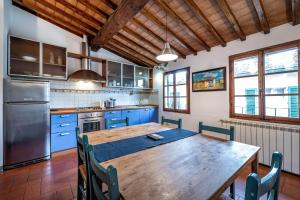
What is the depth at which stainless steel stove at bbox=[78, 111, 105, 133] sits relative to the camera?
339 cm

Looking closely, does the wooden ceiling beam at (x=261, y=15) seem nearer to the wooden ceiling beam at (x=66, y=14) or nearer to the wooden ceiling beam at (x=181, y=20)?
the wooden ceiling beam at (x=181, y=20)

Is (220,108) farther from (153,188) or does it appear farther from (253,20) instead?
(153,188)

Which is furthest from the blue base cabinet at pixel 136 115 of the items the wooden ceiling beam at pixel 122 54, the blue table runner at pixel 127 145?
the blue table runner at pixel 127 145

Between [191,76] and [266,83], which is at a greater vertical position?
[191,76]

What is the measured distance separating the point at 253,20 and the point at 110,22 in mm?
2475

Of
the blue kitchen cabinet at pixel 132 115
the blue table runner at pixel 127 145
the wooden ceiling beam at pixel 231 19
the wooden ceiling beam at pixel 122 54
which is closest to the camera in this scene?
the blue table runner at pixel 127 145

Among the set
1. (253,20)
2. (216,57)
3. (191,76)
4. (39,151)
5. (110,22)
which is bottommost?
(39,151)

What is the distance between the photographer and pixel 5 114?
240 centimetres

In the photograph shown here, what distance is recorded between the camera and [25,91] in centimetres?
255

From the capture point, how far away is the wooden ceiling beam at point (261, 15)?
207cm

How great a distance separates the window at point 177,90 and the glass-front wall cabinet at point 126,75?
76 centimetres

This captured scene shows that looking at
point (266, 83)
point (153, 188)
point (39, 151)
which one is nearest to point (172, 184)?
point (153, 188)

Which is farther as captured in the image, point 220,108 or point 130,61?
point 130,61

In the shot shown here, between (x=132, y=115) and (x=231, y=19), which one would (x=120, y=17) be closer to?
(x=231, y=19)
